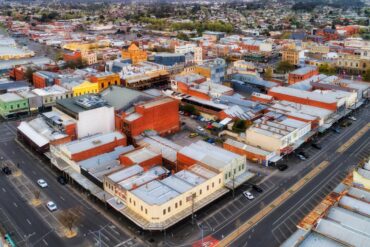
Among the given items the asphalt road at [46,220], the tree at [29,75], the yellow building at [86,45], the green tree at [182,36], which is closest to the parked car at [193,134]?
the asphalt road at [46,220]

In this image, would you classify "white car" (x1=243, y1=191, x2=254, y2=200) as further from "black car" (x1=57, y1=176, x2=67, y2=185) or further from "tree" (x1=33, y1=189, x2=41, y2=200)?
"tree" (x1=33, y1=189, x2=41, y2=200)

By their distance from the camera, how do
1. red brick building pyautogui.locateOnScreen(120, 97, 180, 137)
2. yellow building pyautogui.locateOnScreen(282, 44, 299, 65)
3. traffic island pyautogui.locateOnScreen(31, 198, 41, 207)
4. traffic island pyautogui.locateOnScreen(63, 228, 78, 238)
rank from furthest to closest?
yellow building pyautogui.locateOnScreen(282, 44, 299, 65) → red brick building pyautogui.locateOnScreen(120, 97, 180, 137) → traffic island pyautogui.locateOnScreen(31, 198, 41, 207) → traffic island pyautogui.locateOnScreen(63, 228, 78, 238)

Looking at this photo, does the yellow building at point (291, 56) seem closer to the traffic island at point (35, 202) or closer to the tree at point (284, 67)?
the tree at point (284, 67)

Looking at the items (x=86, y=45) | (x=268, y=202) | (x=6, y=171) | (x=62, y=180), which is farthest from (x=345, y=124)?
(x=86, y=45)

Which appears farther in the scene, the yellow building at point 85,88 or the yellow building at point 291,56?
the yellow building at point 291,56

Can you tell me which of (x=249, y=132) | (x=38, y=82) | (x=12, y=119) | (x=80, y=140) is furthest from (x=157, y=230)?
(x=38, y=82)

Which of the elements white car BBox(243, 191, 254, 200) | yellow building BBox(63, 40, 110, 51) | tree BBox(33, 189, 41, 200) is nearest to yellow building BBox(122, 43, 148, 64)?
yellow building BBox(63, 40, 110, 51)

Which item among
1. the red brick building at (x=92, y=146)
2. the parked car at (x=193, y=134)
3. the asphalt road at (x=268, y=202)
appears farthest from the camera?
the parked car at (x=193, y=134)
